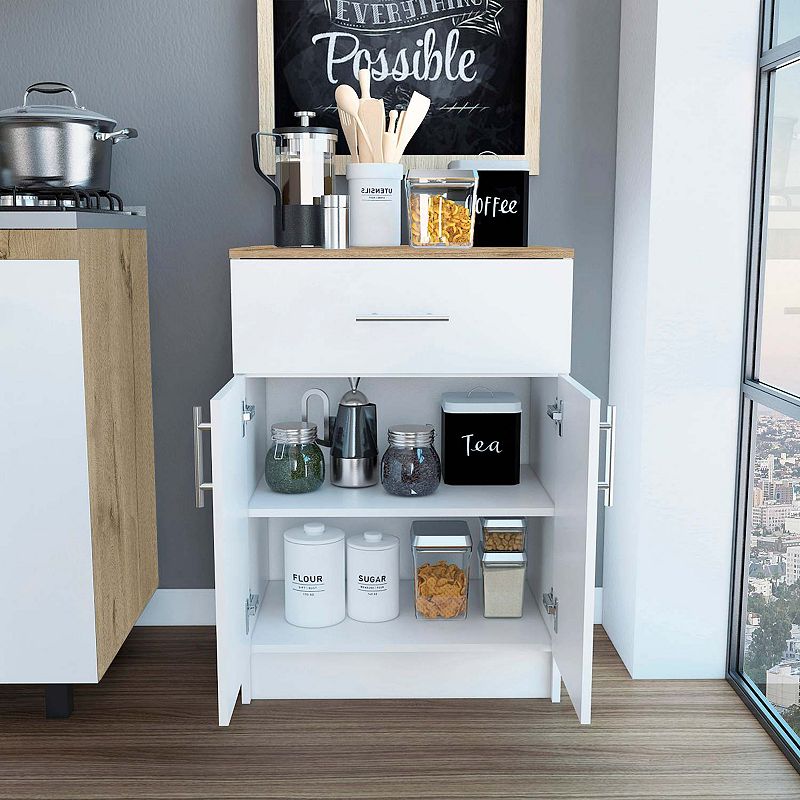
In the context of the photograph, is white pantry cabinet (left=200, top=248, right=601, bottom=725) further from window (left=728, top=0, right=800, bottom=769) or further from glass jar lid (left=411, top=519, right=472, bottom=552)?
window (left=728, top=0, right=800, bottom=769)

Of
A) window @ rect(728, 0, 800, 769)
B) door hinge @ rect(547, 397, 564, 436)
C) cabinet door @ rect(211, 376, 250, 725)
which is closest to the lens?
cabinet door @ rect(211, 376, 250, 725)

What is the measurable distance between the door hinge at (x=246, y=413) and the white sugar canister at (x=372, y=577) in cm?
38

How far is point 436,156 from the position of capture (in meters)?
2.41

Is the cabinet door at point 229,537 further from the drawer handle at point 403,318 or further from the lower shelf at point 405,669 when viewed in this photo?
the drawer handle at point 403,318

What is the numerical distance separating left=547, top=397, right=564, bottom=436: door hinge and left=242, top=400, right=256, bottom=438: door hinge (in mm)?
664

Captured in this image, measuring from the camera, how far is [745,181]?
2180 mm

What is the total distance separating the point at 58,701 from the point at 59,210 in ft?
3.48

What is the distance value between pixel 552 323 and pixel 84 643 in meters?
1.19

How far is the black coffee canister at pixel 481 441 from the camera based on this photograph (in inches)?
88.8

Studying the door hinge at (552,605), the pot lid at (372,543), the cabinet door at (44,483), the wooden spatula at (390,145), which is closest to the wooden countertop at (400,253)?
the wooden spatula at (390,145)

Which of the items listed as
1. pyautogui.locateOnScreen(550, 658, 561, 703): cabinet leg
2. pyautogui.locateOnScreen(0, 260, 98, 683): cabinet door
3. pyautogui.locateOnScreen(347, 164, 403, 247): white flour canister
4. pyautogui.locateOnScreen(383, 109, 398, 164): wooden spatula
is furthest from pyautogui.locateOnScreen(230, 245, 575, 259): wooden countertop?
pyautogui.locateOnScreen(550, 658, 561, 703): cabinet leg

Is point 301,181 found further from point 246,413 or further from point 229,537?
point 229,537

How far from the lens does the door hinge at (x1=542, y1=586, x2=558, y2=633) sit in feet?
7.00

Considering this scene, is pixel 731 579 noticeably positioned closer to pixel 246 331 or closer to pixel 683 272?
pixel 683 272
